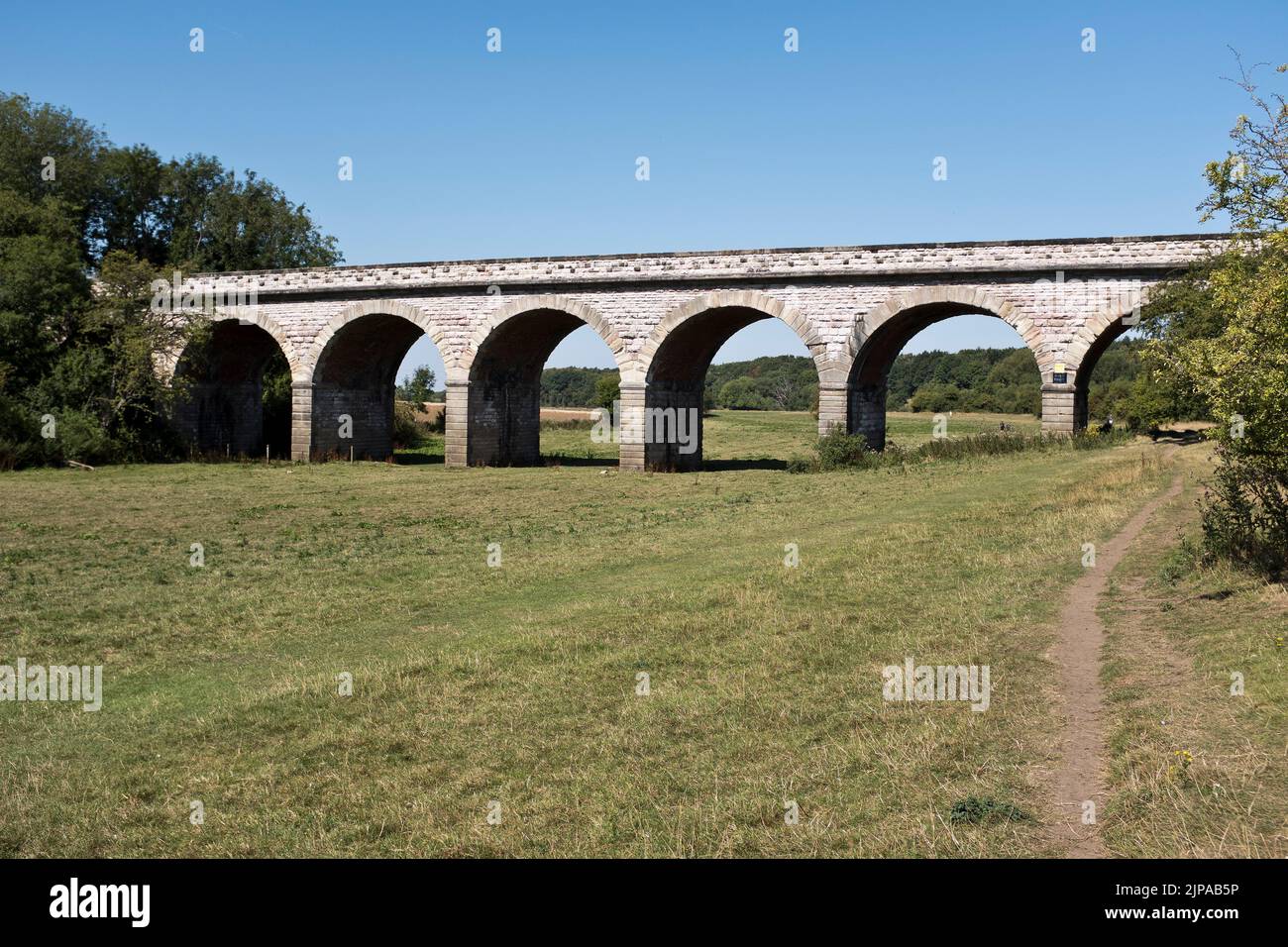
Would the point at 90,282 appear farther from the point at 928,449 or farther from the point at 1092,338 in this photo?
the point at 1092,338

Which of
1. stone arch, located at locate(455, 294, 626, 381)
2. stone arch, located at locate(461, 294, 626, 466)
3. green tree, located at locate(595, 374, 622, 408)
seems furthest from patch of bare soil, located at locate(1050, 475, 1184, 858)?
green tree, located at locate(595, 374, 622, 408)

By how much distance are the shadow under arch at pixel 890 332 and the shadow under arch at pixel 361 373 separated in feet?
43.4

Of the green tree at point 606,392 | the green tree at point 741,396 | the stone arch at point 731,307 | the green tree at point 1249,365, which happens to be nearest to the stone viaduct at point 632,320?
the stone arch at point 731,307

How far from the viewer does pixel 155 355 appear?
3834 cm

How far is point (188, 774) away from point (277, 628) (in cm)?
442

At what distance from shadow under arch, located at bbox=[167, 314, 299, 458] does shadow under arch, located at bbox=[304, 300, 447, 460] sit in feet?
10.1

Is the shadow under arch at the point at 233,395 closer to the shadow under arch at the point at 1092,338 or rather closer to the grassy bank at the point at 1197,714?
the shadow under arch at the point at 1092,338

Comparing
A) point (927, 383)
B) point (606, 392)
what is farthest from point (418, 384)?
point (927, 383)

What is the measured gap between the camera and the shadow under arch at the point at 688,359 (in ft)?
102
